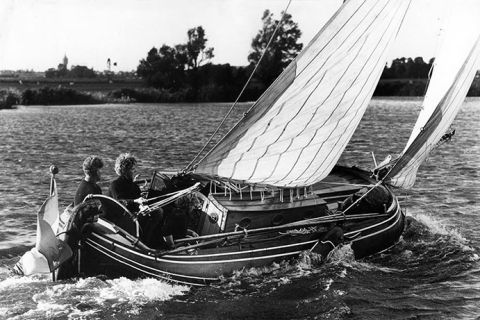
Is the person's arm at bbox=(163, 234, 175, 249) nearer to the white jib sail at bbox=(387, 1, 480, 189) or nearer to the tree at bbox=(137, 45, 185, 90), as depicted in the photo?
the white jib sail at bbox=(387, 1, 480, 189)

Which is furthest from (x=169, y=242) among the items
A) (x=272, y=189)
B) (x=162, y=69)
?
(x=162, y=69)

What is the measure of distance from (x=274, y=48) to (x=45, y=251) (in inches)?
3785

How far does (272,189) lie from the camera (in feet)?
→ 45.2

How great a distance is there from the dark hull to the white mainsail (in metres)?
1.45

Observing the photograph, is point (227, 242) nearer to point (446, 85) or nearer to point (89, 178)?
point (89, 178)

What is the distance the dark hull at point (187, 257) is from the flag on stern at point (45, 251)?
57 cm

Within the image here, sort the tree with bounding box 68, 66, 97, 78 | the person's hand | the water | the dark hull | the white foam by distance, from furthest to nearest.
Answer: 1. the tree with bounding box 68, 66, 97, 78
2. the white foam
3. the person's hand
4. the dark hull
5. the water

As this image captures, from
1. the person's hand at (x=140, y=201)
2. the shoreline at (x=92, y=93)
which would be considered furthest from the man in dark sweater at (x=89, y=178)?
the shoreline at (x=92, y=93)

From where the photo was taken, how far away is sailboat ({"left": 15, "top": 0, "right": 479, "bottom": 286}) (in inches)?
486

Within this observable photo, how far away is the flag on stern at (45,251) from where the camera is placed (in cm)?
1166

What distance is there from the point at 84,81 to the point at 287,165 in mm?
91205

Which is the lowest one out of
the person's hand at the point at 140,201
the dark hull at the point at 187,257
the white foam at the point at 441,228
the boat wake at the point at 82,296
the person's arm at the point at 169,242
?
the boat wake at the point at 82,296

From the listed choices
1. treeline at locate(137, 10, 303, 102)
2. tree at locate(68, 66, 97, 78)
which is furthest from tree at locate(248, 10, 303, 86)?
tree at locate(68, 66, 97, 78)

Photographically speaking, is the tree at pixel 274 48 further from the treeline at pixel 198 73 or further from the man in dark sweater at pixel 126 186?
the man in dark sweater at pixel 126 186
